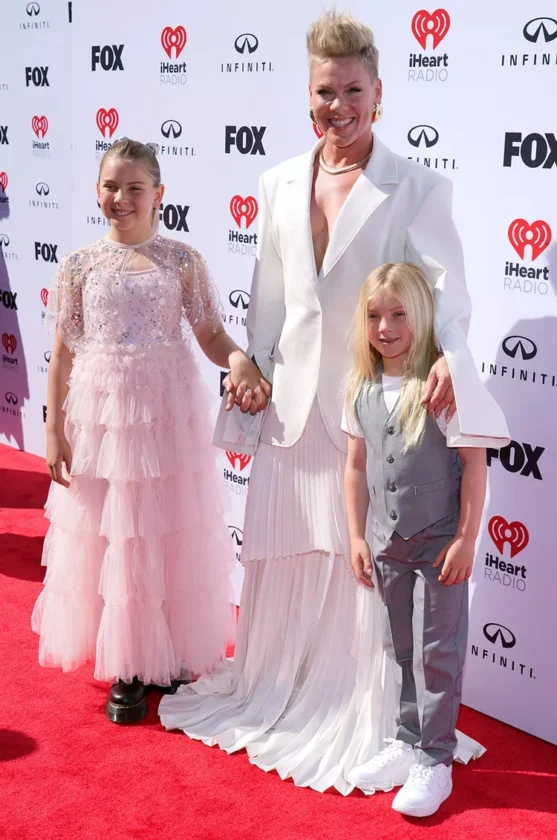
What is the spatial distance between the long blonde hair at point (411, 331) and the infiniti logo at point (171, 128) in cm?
165

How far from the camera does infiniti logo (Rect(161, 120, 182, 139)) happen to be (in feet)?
12.6

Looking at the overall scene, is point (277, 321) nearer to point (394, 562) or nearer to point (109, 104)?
point (394, 562)

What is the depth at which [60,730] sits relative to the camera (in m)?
2.97

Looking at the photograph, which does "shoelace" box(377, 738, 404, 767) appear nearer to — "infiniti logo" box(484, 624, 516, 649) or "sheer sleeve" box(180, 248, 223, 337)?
"infiniti logo" box(484, 624, 516, 649)

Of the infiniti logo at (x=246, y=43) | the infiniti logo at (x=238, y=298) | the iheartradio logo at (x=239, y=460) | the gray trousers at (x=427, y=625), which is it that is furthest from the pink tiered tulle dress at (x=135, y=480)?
the infiniti logo at (x=246, y=43)

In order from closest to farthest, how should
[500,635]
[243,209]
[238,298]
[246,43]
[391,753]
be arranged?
[391,753], [500,635], [246,43], [243,209], [238,298]

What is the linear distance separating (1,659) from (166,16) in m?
2.47

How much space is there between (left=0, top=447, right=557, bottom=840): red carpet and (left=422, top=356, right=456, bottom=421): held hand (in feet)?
3.51

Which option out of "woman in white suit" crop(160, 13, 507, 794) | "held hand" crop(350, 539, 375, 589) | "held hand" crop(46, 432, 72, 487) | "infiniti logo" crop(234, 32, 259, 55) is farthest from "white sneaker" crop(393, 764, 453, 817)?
"infiniti logo" crop(234, 32, 259, 55)

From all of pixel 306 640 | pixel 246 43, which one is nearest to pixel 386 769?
pixel 306 640

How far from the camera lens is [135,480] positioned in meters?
2.87

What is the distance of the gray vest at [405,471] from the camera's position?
2484mm

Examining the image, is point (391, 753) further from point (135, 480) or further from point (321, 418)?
point (135, 480)

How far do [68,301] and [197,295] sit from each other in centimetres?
38
